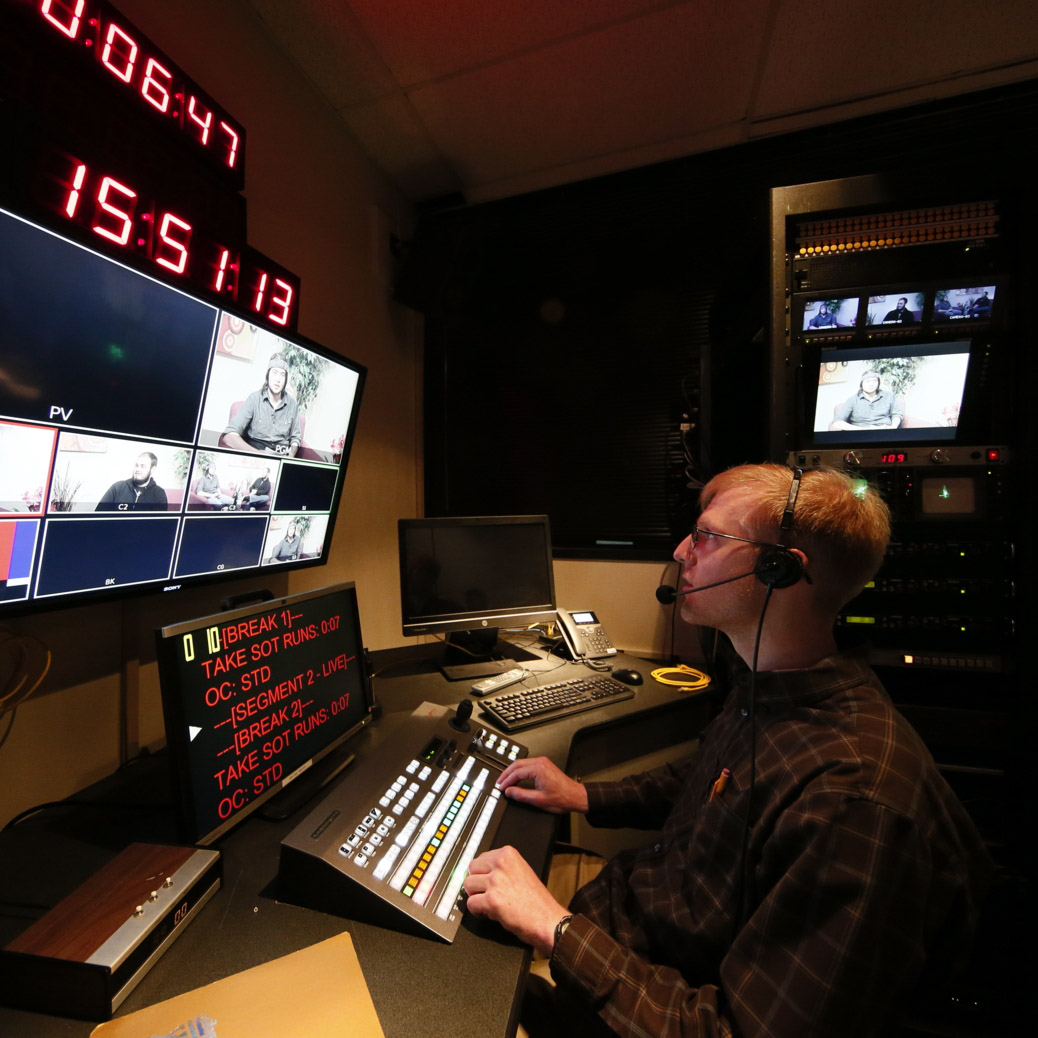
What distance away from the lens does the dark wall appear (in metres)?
2.04

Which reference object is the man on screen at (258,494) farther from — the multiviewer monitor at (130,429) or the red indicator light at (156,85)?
the red indicator light at (156,85)

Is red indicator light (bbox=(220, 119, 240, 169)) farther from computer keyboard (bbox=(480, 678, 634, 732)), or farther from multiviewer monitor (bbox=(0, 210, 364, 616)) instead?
computer keyboard (bbox=(480, 678, 634, 732))

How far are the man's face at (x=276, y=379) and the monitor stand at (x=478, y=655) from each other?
1.05 m

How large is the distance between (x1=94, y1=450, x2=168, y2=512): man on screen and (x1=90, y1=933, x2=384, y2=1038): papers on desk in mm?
812

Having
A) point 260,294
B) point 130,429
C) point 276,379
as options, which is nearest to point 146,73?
point 260,294

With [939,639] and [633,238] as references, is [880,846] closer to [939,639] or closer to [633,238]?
[939,639]

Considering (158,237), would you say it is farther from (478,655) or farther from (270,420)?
(478,655)

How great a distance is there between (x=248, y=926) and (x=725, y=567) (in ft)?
3.16

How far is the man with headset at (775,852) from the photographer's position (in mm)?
587

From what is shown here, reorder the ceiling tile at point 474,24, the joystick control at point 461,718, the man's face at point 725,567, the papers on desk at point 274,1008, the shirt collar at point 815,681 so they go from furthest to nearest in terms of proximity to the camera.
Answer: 1. the ceiling tile at point 474,24
2. the joystick control at point 461,718
3. the man's face at point 725,567
4. the shirt collar at point 815,681
5. the papers on desk at point 274,1008

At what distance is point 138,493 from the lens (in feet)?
3.34

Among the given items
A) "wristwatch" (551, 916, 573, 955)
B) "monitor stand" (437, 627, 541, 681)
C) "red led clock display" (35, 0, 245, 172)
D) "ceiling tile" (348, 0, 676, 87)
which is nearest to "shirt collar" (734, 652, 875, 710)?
"wristwatch" (551, 916, 573, 955)

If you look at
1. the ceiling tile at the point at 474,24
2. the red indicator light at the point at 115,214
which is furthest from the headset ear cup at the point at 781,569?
the ceiling tile at the point at 474,24

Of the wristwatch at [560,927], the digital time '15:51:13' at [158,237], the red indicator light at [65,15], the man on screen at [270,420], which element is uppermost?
the red indicator light at [65,15]
